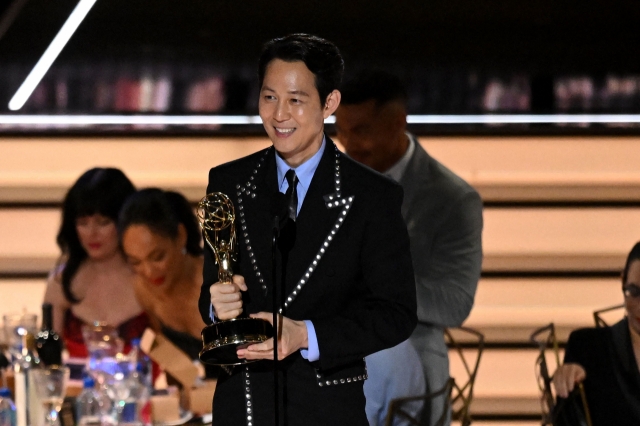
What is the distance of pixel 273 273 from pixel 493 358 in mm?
2966

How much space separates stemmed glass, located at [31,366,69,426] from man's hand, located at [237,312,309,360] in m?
1.00

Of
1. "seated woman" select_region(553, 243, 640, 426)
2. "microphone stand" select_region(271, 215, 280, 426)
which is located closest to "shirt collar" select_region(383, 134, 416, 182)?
"seated woman" select_region(553, 243, 640, 426)

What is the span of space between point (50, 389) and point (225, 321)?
3.46ft

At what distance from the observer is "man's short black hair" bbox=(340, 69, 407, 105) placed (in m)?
2.61

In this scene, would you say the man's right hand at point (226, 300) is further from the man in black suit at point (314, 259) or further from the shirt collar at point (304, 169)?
the shirt collar at point (304, 169)

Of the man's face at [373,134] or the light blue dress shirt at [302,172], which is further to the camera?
the man's face at [373,134]

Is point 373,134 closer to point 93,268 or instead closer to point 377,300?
point 377,300

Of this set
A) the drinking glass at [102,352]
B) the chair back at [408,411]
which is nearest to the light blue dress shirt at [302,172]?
the chair back at [408,411]

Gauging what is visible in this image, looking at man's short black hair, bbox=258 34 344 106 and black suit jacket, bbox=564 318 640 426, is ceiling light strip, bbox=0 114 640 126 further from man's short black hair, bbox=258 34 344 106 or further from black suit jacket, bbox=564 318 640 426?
man's short black hair, bbox=258 34 344 106

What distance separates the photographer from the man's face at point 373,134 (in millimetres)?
2584

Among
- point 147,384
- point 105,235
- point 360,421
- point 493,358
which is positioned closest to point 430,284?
point 147,384

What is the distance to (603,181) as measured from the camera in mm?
4176

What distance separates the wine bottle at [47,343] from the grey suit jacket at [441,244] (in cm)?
90

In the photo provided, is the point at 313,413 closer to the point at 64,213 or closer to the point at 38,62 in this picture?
the point at 64,213
